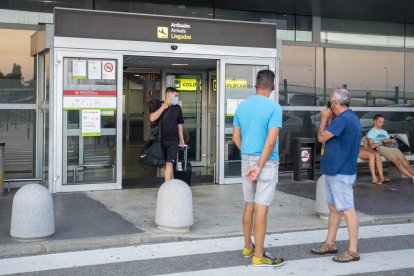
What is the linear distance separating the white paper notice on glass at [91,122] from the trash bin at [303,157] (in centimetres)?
444

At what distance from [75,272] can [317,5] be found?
9.19m

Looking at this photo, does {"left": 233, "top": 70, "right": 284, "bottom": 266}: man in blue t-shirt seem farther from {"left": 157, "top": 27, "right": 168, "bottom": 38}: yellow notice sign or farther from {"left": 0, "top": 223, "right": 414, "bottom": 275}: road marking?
{"left": 157, "top": 27, "right": 168, "bottom": 38}: yellow notice sign

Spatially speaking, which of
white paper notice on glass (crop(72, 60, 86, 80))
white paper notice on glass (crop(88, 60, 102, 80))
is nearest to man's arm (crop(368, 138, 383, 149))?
white paper notice on glass (crop(88, 60, 102, 80))

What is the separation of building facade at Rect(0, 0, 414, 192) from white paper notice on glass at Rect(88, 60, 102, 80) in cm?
2

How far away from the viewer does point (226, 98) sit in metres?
11.8

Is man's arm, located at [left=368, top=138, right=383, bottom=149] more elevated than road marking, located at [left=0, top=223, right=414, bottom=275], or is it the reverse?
man's arm, located at [left=368, top=138, right=383, bottom=149]

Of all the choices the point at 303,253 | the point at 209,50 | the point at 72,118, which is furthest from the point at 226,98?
the point at 303,253

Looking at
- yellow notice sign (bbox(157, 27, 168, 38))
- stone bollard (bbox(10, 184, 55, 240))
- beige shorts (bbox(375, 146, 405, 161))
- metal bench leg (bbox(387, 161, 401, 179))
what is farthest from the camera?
metal bench leg (bbox(387, 161, 401, 179))

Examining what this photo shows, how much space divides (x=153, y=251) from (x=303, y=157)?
21.4 ft

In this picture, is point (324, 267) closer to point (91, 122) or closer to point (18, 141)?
point (91, 122)

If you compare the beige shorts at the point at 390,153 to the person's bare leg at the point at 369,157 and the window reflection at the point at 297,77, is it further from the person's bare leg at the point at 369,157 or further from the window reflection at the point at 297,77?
the window reflection at the point at 297,77

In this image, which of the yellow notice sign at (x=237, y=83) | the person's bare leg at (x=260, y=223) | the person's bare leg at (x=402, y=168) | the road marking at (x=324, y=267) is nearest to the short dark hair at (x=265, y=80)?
the person's bare leg at (x=260, y=223)

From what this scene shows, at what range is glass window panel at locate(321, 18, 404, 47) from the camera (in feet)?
48.5

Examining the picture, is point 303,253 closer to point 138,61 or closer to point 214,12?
point 138,61
